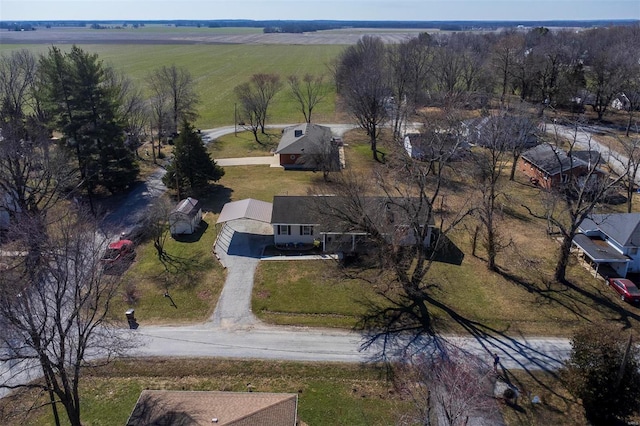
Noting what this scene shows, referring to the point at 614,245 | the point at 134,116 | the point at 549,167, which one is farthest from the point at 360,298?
the point at 134,116

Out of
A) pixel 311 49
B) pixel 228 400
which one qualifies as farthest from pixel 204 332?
pixel 311 49

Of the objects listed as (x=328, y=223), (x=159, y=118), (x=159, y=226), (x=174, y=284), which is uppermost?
(x=159, y=118)

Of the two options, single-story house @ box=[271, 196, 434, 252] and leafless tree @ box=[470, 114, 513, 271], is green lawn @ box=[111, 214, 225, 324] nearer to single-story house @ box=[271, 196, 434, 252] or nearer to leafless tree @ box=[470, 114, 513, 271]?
single-story house @ box=[271, 196, 434, 252]

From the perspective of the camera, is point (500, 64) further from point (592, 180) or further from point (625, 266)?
point (625, 266)

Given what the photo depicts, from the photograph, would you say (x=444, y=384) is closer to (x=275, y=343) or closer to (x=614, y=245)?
(x=275, y=343)

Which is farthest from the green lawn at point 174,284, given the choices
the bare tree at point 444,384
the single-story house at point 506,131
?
the single-story house at point 506,131

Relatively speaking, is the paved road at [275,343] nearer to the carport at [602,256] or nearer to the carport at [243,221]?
the carport at [243,221]
